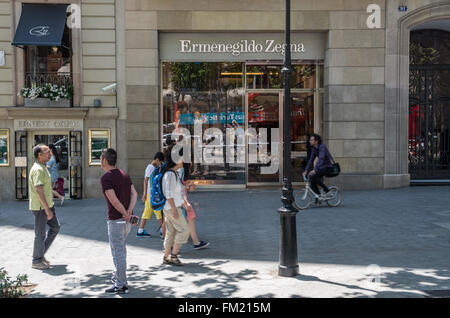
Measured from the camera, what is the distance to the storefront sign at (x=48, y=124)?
14.7 meters

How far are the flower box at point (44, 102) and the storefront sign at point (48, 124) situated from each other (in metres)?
0.47

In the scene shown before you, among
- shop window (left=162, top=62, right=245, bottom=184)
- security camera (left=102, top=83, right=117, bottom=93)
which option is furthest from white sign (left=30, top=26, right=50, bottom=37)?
shop window (left=162, top=62, right=245, bottom=184)

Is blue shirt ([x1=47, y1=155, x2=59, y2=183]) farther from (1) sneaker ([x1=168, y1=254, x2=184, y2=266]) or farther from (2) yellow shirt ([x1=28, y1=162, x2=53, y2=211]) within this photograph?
(1) sneaker ([x1=168, y1=254, x2=184, y2=266])

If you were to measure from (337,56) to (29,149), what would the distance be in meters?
10.2

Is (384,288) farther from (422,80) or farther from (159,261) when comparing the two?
(422,80)

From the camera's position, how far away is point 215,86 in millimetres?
15758

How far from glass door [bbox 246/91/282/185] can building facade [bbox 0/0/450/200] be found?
0.11 feet

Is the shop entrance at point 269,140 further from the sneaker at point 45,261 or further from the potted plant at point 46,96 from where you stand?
the sneaker at point 45,261

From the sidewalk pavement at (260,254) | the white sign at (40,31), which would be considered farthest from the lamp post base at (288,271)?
the white sign at (40,31)

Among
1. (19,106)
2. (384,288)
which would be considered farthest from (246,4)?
(384,288)

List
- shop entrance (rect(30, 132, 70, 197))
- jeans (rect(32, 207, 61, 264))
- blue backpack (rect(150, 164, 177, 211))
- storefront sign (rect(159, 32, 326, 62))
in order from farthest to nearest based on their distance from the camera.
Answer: storefront sign (rect(159, 32, 326, 62)) → shop entrance (rect(30, 132, 70, 197)) → blue backpack (rect(150, 164, 177, 211)) → jeans (rect(32, 207, 61, 264))

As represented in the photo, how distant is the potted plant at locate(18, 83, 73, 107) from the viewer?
14.6 m

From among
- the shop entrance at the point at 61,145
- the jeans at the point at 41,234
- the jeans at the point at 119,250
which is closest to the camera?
the jeans at the point at 119,250

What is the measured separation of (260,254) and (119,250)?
265 cm
